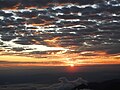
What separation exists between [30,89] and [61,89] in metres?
13.8

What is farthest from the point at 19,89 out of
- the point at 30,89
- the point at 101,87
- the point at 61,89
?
the point at 101,87

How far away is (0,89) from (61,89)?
22490 millimetres

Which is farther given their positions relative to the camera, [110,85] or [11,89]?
[11,89]

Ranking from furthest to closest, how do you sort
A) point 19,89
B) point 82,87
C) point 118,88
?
point 19,89, point 82,87, point 118,88

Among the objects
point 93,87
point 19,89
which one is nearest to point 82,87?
point 93,87

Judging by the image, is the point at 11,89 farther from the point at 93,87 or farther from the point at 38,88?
the point at 93,87

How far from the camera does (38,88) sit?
18588cm

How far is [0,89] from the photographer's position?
181 meters

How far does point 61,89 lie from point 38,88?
28.5ft

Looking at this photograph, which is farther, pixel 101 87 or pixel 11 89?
pixel 11 89

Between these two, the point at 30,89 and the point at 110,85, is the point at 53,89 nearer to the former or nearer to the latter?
the point at 30,89

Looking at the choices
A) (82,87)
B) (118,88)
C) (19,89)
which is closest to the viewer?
(118,88)

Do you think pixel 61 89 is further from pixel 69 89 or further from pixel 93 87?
pixel 93 87

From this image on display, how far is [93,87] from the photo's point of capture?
164625mm
